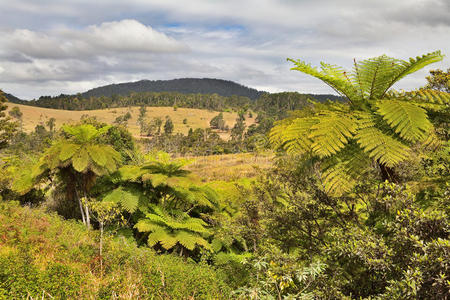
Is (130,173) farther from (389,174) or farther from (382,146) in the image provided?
(382,146)

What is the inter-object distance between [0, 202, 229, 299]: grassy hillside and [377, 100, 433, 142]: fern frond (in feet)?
12.6

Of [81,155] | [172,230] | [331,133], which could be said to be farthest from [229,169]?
[331,133]

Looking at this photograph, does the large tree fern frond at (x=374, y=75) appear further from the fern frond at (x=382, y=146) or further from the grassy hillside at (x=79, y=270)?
the grassy hillside at (x=79, y=270)

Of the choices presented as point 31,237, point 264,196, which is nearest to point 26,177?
point 31,237

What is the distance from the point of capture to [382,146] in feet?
8.35

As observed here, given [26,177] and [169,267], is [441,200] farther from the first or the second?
[26,177]

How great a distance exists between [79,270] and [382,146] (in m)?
5.24

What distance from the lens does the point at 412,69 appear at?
2775mm

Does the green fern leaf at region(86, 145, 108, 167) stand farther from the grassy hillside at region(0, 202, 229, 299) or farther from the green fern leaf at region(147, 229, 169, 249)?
the green fern leaf at region(147, 229, 169, 249)

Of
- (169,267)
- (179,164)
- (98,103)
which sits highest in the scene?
(98,103)

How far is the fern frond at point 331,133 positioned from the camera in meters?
2.57

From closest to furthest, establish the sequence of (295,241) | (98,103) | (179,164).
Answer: (295,241), (179,164), (98,103)

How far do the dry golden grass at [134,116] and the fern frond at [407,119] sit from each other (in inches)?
4125

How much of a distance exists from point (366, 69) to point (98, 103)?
548ft
